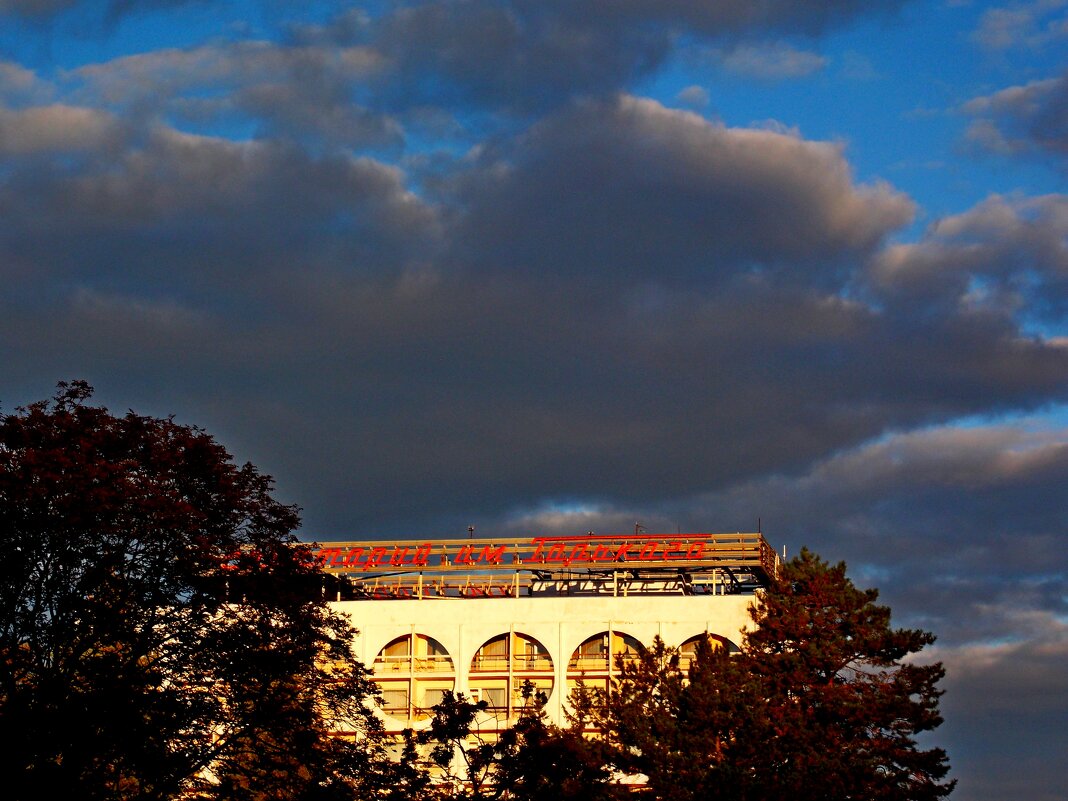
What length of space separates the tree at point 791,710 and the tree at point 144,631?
71.2 ft

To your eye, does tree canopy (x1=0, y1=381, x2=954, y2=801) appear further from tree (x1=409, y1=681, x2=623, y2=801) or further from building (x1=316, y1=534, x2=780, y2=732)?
building (x1=316, y1=534, x2=780, y2=732)

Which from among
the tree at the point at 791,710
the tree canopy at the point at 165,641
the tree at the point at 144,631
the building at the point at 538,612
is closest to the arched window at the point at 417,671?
the building at the point at 538,612

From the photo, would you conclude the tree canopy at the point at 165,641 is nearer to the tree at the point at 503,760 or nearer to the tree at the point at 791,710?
the tree at the point at 503,760

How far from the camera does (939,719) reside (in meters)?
71.6

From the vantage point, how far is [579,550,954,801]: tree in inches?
2372

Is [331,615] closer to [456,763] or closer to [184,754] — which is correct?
[184,754]

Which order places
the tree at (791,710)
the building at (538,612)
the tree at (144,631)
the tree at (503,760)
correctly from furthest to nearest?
the building at (538,612) < the tree at (791,710) < the tree at (503,760) < the tree at (144,631)

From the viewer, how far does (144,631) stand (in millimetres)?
36688

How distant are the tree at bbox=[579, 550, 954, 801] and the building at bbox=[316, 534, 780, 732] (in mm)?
12119

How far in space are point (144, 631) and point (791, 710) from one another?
131 feet

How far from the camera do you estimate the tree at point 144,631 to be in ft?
115

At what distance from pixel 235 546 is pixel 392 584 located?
57466mm

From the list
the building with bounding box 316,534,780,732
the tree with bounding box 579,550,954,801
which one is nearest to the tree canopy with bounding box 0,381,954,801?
the tree with bounding box 579,550,954,801

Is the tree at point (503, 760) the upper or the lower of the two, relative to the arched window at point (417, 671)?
lower
